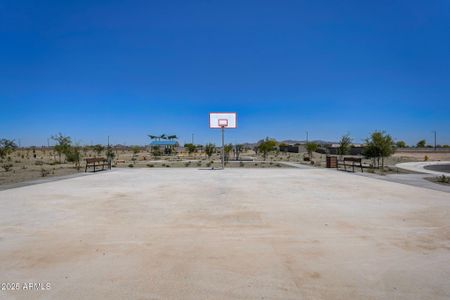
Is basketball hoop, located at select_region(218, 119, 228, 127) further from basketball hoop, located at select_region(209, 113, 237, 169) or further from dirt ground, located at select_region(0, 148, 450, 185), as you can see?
dirt ground, located at select_region(0, 148, 450, 185)

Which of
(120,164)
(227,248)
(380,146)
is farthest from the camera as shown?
(120,164)

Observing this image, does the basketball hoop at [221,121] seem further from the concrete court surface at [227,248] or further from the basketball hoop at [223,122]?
the concrete court surface at [227,248]

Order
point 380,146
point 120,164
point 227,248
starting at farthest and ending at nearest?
point 120,164 < point 380,146 < point 227,248

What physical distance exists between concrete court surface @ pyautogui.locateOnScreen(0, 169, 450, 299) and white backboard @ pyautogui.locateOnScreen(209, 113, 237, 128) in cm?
1420

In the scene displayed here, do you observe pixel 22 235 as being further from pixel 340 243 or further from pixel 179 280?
pixel 340 243

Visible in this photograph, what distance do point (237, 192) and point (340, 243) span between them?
5.15 metres

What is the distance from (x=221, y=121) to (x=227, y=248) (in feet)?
59.0

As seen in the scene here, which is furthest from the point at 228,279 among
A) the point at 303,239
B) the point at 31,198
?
the point at 31,198

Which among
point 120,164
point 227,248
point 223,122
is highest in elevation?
point 223,122

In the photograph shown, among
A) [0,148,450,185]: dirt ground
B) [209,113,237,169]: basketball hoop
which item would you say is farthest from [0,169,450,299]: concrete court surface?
[209,113,237,169]: basketball hoop

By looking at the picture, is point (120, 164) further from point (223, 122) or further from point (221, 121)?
point (223, 122)

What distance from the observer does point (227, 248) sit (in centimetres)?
427

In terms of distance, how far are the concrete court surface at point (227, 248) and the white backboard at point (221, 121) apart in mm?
14197

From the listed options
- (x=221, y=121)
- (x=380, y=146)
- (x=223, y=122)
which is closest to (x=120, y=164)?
(x=221, y=121)
